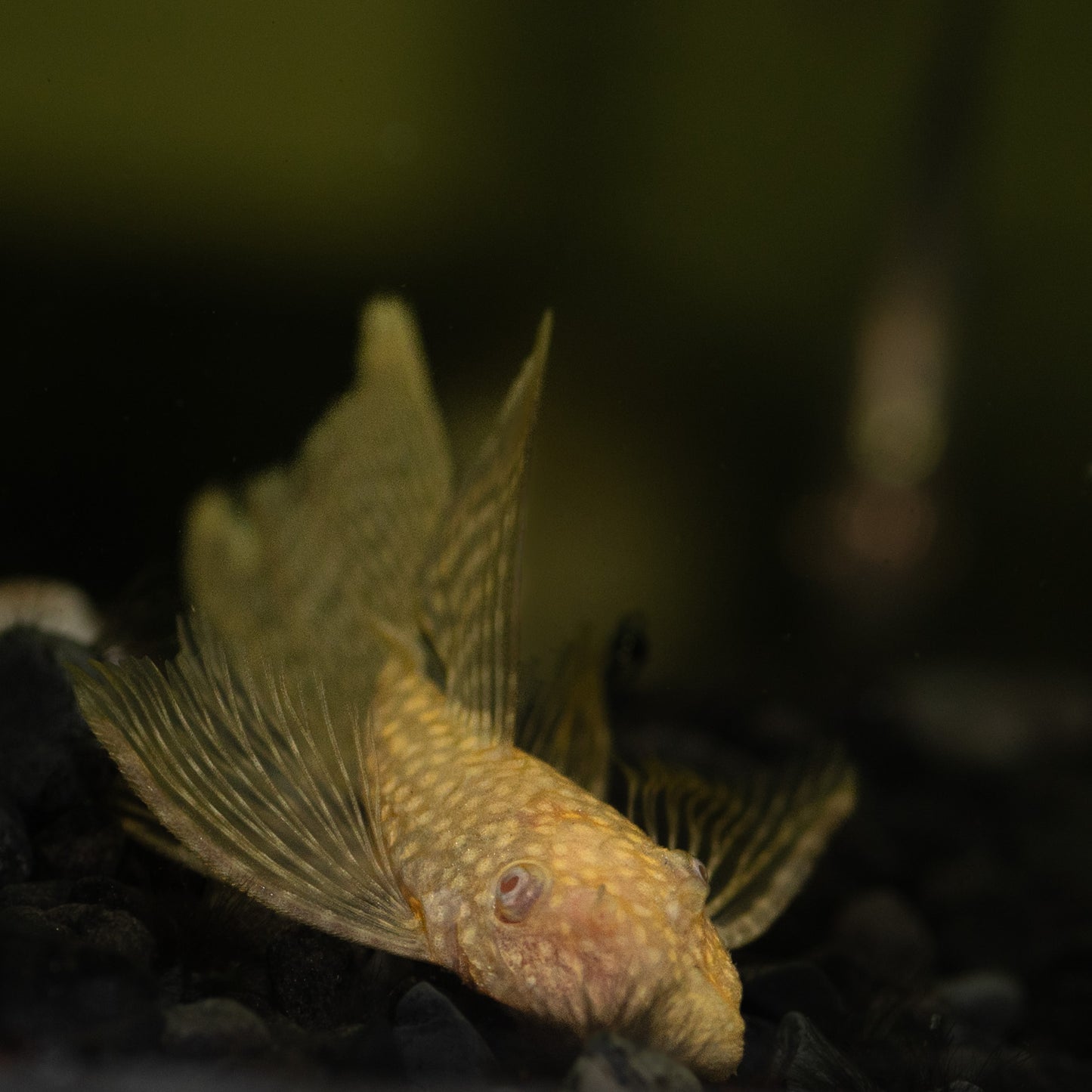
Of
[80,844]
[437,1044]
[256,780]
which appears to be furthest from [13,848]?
[437,1044]

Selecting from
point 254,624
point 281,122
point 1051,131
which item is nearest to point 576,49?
point 281,122

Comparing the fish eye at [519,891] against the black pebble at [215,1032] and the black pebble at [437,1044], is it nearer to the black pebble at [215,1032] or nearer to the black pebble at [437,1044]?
the black pebble at [437,1044]

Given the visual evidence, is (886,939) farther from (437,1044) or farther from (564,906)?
(437,1044)

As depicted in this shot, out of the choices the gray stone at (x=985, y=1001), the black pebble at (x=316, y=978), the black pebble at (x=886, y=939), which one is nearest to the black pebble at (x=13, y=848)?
the black pebble at (x=316, y=978)

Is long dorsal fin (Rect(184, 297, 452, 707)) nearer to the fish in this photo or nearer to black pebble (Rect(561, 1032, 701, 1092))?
the fish

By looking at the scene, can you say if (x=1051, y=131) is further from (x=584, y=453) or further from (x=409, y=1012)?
(x=409, y=1012)

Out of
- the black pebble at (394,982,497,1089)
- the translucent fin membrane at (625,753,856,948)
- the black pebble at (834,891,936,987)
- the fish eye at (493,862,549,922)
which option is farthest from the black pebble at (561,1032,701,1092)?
the black pebble at (834,891,936,987)
